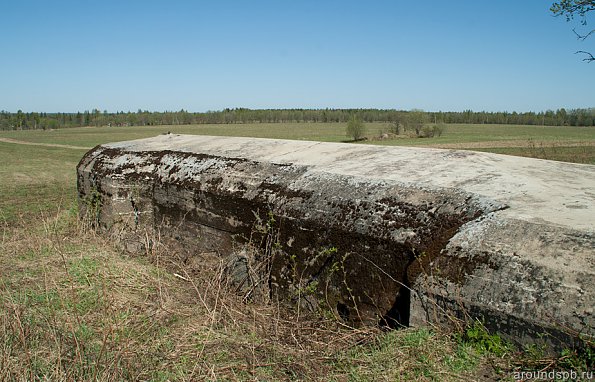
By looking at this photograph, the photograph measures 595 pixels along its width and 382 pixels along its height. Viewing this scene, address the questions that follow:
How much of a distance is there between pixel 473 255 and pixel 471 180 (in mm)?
1183

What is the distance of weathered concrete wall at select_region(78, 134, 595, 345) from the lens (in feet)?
8.43

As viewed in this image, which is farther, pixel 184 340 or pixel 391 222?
pixel 391 222

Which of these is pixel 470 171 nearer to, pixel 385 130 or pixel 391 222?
pixel 391 222

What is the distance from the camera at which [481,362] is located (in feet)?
8.02

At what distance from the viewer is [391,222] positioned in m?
3.43

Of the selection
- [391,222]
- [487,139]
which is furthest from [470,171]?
[487,139]

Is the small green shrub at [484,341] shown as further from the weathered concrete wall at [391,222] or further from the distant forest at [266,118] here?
the distant forest at [266,118]

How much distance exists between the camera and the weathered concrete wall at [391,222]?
2570 mm

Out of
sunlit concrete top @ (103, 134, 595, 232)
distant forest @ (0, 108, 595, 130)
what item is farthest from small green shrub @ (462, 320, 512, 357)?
distant forest @ (0, 108, 595, 130)

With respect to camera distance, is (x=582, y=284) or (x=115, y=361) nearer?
(x=582, y=284)

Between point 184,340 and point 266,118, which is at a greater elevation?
point 266,118

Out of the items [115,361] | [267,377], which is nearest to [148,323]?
[115,361]

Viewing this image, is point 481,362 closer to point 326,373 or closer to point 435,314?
point 435,314

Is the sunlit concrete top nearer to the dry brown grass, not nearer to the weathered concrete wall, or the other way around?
the weathered concrete wall
